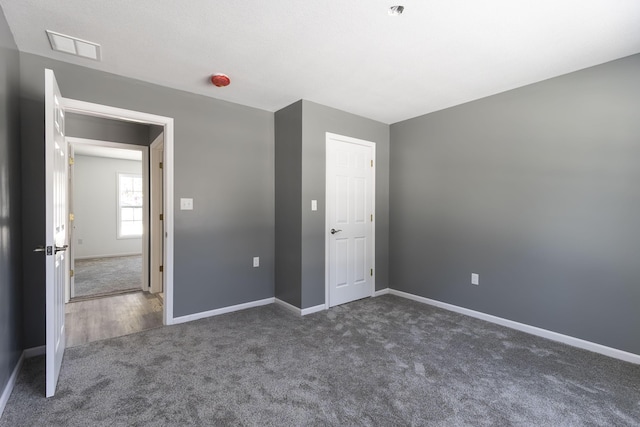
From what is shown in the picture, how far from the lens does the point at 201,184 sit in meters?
3.19

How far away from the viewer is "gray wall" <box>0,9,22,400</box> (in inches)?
71.2

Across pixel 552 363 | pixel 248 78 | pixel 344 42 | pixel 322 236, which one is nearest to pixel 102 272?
pixel 322 236

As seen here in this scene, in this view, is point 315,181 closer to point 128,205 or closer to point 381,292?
point 381,292

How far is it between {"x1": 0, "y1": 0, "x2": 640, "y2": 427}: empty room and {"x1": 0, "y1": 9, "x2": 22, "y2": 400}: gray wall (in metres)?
0.03

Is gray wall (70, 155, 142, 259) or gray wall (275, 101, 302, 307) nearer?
gray wall (275, 101, 302, 307)

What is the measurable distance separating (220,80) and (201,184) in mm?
1058

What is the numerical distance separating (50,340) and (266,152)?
2.55 meters

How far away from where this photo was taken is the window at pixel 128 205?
24.0 ft

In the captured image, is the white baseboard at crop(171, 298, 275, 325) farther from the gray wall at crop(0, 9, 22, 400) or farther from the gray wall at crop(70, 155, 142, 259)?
the gray wall at crop(70, 155, 142, 259)

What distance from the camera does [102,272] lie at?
5434 millimetres

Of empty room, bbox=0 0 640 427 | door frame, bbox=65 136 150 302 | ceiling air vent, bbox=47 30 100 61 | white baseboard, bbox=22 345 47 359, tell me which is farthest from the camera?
door frame, bbox=65 136 150 302

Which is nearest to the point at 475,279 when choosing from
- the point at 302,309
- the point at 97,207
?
the point at 302,309

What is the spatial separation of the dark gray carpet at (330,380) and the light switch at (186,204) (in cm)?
115

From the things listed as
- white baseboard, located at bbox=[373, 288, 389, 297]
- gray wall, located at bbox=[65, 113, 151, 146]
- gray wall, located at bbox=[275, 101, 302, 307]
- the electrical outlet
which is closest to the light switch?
gray wall, located at bbox=[275, 101, 302, 307]
